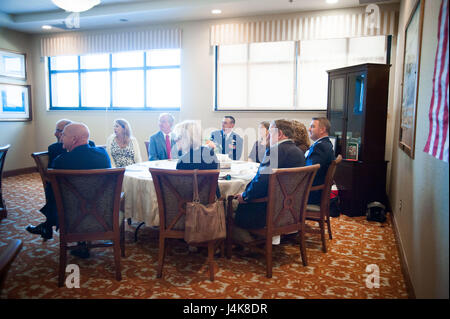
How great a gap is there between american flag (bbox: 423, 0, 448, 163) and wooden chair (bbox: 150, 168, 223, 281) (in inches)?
55.2

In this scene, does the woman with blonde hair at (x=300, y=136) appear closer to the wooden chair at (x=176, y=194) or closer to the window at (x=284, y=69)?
the wooden chair at (x=176, y=194)

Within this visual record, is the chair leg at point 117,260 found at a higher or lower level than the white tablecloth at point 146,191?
Answer: lower

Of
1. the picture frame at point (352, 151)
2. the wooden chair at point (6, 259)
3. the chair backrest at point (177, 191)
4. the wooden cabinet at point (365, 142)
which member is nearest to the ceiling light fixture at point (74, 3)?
the chair backrest at point (177, 191)

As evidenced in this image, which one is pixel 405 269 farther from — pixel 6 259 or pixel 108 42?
pixel 108 42

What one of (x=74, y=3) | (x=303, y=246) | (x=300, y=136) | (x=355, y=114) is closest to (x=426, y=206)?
(x=303, y=246)

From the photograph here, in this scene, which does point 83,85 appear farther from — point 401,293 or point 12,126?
point 401,293

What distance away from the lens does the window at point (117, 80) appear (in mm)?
7023

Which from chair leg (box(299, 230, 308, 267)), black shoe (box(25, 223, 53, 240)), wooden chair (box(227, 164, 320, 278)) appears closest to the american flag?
wooden chair (box(227, 164, 320, 278))

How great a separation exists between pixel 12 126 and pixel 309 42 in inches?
258

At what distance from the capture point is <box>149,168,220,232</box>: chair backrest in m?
2.56

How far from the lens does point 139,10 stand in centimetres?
600

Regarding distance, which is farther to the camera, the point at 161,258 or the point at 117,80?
the point at 117,80

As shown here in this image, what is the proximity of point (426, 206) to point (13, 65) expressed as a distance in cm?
841

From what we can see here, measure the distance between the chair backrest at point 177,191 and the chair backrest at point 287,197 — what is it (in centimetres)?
48
